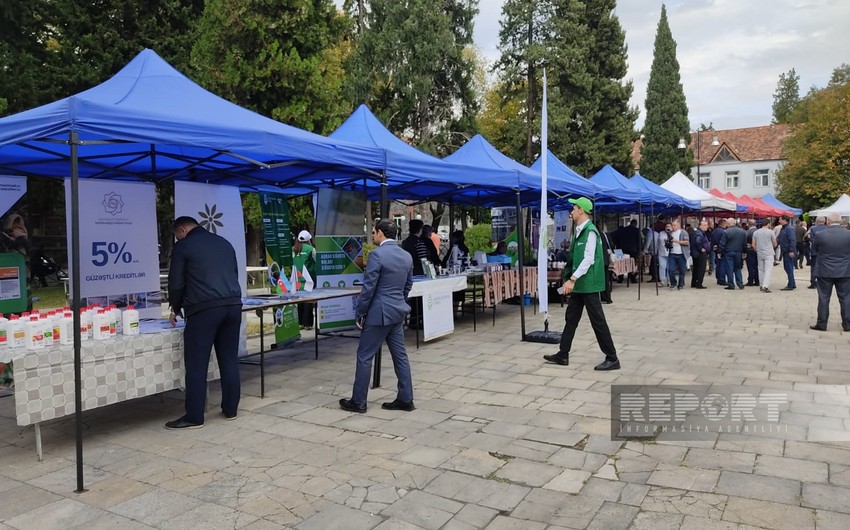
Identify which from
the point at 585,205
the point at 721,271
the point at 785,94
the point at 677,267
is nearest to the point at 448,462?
the point at 585,205

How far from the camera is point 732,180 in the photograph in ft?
185

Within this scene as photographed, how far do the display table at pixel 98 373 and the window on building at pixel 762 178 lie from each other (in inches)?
2341

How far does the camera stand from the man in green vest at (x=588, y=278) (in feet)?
20.8

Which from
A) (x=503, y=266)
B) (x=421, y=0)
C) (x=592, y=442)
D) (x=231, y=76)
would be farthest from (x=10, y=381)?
(x=421, y=0)

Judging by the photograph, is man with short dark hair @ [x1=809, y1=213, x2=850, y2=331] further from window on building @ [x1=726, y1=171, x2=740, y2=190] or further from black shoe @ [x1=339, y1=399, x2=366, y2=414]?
window on building @ [x1=726, y1=171, x2=740, y2=190]

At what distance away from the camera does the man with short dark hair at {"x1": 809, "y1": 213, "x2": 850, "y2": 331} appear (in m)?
8.78

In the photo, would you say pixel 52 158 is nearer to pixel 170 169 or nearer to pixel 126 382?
pixel 170 169

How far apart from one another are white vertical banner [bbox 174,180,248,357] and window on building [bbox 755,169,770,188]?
5780 centimetres

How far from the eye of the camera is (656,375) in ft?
20.6

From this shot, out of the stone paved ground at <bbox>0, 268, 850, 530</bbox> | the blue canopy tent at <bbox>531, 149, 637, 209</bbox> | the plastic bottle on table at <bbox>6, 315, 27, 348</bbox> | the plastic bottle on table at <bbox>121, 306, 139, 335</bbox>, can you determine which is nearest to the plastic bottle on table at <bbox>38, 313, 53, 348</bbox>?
the plastic bottle on table at <bbox>6, 315, 27, 348</bbox>

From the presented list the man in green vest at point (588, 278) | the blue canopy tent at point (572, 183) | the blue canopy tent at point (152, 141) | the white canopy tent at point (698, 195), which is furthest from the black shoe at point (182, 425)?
the white canopy tent at point (698, 195)

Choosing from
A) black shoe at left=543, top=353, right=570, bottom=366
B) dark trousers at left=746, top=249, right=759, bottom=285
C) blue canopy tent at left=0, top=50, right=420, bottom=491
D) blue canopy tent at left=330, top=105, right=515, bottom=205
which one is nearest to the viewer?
blue canopy tent at left=0, top=50, right=420, bottom=491

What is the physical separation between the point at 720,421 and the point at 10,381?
545 centimetres

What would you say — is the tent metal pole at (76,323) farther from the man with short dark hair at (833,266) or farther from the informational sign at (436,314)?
the man with short dark hair at (833,266)
